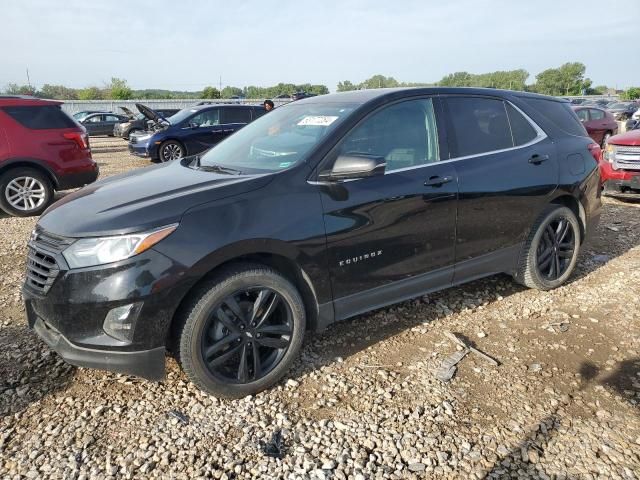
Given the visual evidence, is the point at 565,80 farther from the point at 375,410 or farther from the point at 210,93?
the point at 375,410

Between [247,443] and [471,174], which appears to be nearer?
[247,443]

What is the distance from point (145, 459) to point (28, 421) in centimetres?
79

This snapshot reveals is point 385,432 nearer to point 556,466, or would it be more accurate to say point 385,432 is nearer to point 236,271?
point 556,466

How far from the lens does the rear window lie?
4164mm

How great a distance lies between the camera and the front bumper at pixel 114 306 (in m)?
2.36

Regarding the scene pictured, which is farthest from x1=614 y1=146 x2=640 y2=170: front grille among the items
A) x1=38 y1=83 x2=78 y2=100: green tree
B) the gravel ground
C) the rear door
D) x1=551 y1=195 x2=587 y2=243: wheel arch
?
x1=38 y1=83 x2=78 y2=100: green tree

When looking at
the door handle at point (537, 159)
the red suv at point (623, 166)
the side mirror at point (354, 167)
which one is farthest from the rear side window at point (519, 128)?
the red suv at point (623, 166)

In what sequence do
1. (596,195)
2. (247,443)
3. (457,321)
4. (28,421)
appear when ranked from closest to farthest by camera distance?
1. (247,443)
2. (28,421)
3. (457,321)
4. (596,195)

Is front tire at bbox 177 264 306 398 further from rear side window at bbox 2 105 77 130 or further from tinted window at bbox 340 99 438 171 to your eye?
rear side window at bbox 2 105 77 130

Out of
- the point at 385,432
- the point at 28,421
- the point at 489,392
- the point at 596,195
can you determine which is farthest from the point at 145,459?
the point at 596,195

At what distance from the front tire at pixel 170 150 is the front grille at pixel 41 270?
9.75m

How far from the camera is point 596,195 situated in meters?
4.48

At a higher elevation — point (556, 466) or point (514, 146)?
point (514, 146)

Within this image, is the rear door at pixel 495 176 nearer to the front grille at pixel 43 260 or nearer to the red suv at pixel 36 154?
the front grille at pixel 43 260
